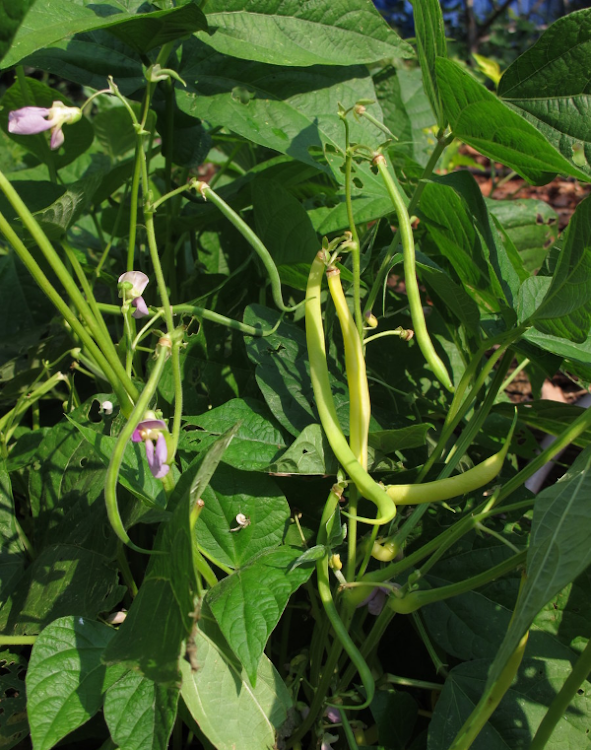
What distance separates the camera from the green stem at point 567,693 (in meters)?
0.44

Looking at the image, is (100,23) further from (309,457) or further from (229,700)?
(229,700)

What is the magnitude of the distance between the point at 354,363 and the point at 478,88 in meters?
0.28

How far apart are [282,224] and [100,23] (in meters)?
0.27

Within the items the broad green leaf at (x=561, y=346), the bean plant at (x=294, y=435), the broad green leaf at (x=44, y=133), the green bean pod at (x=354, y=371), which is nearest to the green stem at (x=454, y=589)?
the bean plant at (x=294, y=435)

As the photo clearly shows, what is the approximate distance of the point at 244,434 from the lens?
65 centimetres

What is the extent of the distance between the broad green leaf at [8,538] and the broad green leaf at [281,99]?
1.60 feet

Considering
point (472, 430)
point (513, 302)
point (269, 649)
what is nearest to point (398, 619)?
point (269, 649)

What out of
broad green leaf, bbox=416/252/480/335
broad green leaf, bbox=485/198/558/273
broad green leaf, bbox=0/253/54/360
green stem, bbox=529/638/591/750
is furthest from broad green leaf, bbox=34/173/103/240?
broad green leaf, bbox=485/198/558/273

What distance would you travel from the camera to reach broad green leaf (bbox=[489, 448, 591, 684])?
1.28 feet

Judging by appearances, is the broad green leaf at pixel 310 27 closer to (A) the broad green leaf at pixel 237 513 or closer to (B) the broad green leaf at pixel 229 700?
(A) the broad green leaf at pixel 237 513

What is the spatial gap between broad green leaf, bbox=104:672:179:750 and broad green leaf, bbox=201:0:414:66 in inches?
27.8

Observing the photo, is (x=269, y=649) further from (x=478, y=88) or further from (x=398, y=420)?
(x=478, y=88)

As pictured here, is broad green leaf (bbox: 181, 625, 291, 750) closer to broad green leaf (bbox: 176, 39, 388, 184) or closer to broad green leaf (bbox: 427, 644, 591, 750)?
broad green leaf (bbox: 427, 644, 591, 750)

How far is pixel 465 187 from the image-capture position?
71 cm
